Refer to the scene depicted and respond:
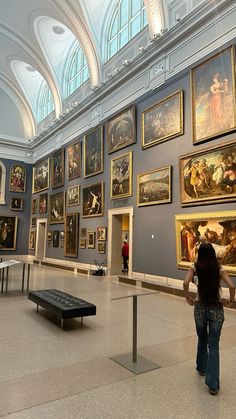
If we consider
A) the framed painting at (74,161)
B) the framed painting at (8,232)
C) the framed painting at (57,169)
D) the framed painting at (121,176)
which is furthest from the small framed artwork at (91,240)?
the framed painting at (8,232)

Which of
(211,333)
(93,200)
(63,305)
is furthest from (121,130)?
(211,333)

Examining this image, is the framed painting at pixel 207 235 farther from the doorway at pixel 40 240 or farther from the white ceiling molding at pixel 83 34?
the doorway at pixel 40 240

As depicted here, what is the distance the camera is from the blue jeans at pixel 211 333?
337 cm

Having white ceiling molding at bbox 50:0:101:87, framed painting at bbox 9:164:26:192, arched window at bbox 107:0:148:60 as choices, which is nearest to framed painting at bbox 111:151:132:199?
white ceiling molding at bbox 50:0:101:87

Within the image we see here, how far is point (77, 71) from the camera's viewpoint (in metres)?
19.6

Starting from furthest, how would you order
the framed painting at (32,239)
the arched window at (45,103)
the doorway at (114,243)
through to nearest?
the framed painting at (32,239), the arched window at (45,103), the doorway at (114,243)

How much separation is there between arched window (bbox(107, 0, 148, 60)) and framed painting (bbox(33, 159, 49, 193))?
9.79m

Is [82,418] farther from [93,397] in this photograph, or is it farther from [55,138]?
[55,138]

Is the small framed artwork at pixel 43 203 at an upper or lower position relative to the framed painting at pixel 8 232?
upper

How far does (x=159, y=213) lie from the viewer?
12.0m

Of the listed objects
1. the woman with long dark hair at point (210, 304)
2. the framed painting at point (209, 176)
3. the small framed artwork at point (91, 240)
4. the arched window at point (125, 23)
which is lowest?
the woman with long dark hair at point (210, 304)

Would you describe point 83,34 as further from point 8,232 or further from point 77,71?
point 8,232

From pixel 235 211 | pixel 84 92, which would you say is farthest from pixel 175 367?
pixel 84 92

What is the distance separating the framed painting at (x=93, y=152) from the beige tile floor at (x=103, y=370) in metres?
10.4
